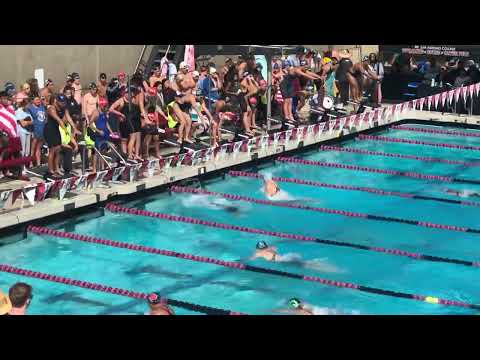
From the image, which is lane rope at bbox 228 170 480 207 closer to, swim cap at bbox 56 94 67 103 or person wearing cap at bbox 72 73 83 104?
person wearing cap at bbox 72 73 83 104

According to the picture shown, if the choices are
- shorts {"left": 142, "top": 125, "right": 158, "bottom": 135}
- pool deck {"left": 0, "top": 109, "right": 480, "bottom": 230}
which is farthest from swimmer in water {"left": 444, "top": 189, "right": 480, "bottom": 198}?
shorts {"left": 142, "top": 125, "right": 158, "bottom": 135}

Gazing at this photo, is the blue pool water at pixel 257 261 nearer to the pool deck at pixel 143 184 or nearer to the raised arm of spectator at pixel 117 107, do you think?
the pool deck at pixel 143 184

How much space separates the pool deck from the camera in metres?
10.8

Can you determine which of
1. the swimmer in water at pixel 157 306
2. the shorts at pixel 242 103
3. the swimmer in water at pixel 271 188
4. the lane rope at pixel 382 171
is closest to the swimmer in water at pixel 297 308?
the swimmer in water at pixel 157 306

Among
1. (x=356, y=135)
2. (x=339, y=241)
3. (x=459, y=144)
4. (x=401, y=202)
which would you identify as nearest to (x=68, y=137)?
(x=339, y=241)

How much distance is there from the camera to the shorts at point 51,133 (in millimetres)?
11570

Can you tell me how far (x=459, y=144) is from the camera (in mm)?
17188

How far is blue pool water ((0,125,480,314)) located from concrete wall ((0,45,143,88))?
5.62m

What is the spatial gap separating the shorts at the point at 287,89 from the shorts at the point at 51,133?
5571mm

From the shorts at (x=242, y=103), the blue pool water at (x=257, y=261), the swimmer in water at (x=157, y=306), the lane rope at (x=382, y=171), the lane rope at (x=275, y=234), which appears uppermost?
the shorts at (x=242, y=103)

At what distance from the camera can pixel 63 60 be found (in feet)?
59.3

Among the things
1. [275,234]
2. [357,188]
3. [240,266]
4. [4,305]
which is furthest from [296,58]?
[4,305]
